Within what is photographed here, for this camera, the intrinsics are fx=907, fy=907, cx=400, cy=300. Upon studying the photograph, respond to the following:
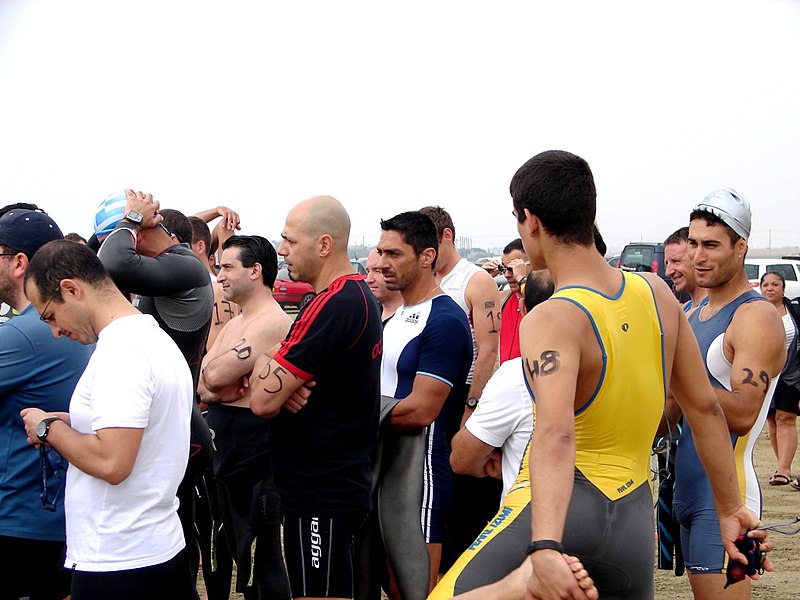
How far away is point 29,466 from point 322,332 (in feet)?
4.04

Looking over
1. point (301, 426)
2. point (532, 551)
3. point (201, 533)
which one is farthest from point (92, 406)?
point (201, 533)

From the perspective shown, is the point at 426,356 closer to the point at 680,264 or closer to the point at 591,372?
the point at 680,264

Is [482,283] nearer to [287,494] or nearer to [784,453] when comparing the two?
[287,494]

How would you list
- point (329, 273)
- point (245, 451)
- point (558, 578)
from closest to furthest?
point (558, 578)
point (329, 273)
point (245, 451)

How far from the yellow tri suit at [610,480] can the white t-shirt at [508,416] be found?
1.08 metres

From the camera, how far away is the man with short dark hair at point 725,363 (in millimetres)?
3723

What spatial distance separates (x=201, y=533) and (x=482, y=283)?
2.57m

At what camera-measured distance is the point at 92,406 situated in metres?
2.96

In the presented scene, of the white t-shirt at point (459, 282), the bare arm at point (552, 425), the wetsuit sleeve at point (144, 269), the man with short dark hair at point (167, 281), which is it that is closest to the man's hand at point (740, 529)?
the bare arm at point (552, 425)

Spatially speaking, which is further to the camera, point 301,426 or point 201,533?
point 201,533

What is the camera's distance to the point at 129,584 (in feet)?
9.74

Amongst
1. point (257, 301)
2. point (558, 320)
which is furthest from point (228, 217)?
point (558, 320)

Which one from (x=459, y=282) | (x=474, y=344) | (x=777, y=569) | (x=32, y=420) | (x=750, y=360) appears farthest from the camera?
(x=459, y=282)

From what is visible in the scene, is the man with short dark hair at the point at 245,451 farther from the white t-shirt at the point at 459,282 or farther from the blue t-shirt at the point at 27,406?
the white t-shirt at the point at 459,282
